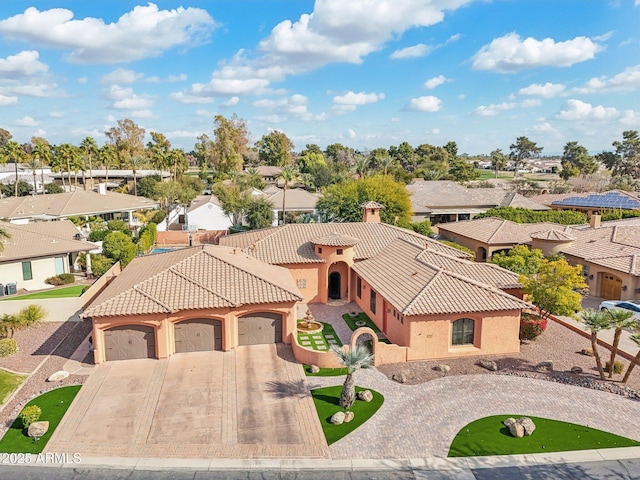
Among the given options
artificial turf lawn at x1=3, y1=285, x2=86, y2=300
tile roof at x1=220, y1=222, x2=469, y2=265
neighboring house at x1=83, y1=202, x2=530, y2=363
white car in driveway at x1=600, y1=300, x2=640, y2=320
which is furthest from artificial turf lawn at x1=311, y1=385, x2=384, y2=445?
artificial turf lawn at x1=3, y1=285, x2=86, y2=300

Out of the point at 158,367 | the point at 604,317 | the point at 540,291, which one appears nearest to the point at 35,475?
the point at 158,367

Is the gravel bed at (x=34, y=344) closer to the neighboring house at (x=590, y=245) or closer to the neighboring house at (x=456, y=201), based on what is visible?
the neighboring house at (x=590, y=245)

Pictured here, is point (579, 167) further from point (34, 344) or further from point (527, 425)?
point (34, 344)

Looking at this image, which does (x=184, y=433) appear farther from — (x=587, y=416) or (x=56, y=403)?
(x=587, y=416)

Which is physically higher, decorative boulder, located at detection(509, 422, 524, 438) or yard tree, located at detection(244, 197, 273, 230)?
yard tree, located at detection(244, 197, 273, 230)

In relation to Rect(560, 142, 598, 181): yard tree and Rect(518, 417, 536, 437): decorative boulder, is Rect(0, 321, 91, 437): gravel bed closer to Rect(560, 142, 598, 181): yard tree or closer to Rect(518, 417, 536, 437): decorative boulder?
Rect(518, 417, 536, 437): decorative boulder

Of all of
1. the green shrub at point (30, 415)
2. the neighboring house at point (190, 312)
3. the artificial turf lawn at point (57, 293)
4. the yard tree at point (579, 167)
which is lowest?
the green shrub at point (30, 415)

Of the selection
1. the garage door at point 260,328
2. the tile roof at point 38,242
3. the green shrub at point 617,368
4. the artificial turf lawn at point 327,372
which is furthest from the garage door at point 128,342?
the green shrub at point 617,368
